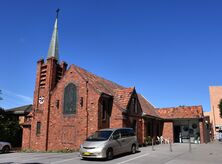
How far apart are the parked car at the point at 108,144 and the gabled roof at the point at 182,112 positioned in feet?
55.3

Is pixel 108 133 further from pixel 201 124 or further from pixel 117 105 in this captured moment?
pixel 201 124

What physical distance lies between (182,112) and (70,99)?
1658 cm

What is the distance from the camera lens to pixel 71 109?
2450cm

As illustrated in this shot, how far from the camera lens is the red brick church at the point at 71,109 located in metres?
23.2

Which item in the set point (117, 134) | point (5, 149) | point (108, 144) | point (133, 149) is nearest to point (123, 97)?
point (133, 149)

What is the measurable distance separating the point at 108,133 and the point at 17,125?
1932 cm

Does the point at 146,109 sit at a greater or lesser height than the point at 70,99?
lesser

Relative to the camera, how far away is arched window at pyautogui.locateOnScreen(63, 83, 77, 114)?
24.5 metres

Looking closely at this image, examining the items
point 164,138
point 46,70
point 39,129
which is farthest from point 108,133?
point 164,138

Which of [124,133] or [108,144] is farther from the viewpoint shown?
[124,133]

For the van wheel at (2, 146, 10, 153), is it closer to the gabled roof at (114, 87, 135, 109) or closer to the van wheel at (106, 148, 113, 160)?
the gabled roof at (114, 87, 135, 109)

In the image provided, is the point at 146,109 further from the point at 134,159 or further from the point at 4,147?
the point at 4,147

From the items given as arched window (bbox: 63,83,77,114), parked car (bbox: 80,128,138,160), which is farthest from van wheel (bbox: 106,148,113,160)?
arched window (bbox: 63,83,77,114)

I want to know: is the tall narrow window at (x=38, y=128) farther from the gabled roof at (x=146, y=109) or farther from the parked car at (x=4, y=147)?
the gabled roof at (x=146, y=109)
